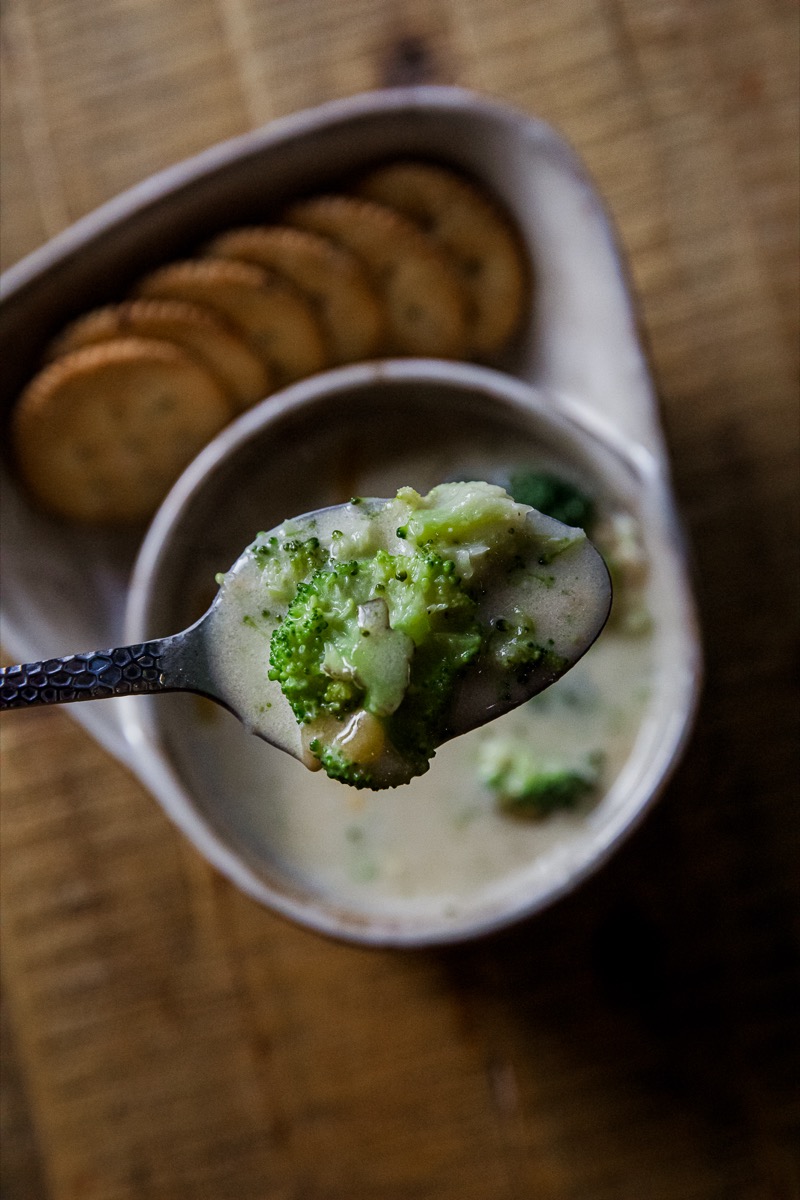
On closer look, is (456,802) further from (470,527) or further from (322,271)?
(322,271)

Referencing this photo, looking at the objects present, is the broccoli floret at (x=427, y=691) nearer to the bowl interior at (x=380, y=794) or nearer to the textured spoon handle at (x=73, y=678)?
the textured spoon handle at (x=73, y=678)

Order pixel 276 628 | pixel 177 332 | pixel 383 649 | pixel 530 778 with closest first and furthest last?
1. pixel 383 649
2. pixel 276 628
3. pixel 530 778
4. pixel 177 332

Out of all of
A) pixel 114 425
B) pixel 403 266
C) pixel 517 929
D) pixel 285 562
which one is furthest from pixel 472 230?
pixel 517 929

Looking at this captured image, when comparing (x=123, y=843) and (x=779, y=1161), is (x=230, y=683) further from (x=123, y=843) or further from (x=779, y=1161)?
(x=779, y=1161)

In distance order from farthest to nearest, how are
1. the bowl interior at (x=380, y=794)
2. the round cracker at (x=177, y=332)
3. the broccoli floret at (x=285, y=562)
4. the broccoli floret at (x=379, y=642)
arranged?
1. the round cracker at (x=177, y=332)
2. the bowl interior at (x=380, y=794)
3. the broccoli floret at (x=285, y=562)
4. the broccoli floret at (x=379, y=642)

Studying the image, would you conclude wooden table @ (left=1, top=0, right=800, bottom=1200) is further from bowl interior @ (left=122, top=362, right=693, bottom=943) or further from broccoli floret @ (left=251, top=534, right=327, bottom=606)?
broccoli floret @ (left=251, top=534, right=327, bottom=606)

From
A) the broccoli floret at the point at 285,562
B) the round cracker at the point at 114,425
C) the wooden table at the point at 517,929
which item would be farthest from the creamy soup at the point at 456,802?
the broccoli floret at the point at 285,562
